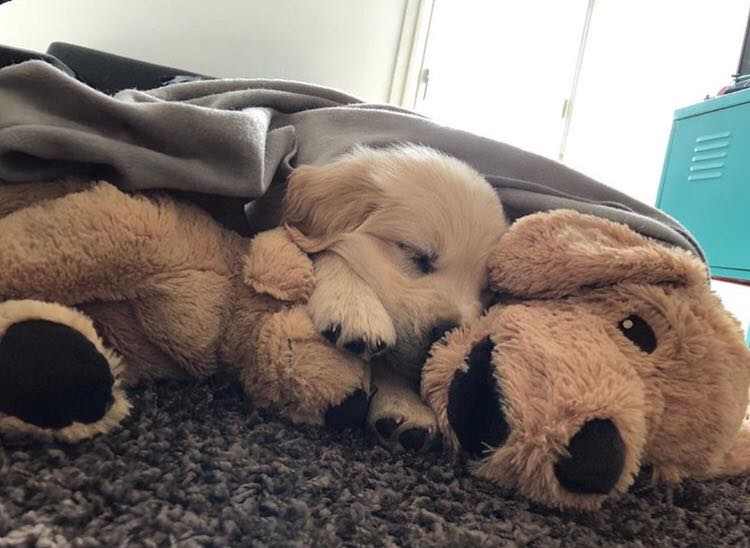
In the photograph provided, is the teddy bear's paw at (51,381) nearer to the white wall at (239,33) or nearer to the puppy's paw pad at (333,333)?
the puppy's paw pad at (333,333)

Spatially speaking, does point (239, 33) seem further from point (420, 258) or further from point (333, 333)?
point (333, 333)

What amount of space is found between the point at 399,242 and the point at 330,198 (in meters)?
0.13

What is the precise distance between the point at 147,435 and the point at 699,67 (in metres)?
3.94

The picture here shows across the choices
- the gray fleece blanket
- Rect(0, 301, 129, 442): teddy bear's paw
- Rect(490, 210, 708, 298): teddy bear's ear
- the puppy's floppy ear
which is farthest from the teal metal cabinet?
Rect(0, 301, 129, 442): teddy bear's paw

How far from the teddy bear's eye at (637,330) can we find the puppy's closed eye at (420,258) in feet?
0.97

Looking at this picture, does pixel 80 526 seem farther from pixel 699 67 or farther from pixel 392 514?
pixel 699 67

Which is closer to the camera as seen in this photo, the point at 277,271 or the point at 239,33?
the point at 277,271

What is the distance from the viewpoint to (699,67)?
Answer: 364cm

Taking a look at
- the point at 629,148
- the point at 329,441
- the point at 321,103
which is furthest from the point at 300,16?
the point at 329,441

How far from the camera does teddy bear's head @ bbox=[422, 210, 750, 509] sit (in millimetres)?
626

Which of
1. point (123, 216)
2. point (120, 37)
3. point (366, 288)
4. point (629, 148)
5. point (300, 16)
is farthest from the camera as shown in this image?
point (629, 148)

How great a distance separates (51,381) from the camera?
1.82ft

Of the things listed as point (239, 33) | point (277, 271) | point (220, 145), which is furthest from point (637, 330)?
point (239, 33)

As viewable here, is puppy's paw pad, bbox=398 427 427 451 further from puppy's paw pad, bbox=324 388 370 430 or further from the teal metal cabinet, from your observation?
the teal metal cabinet
